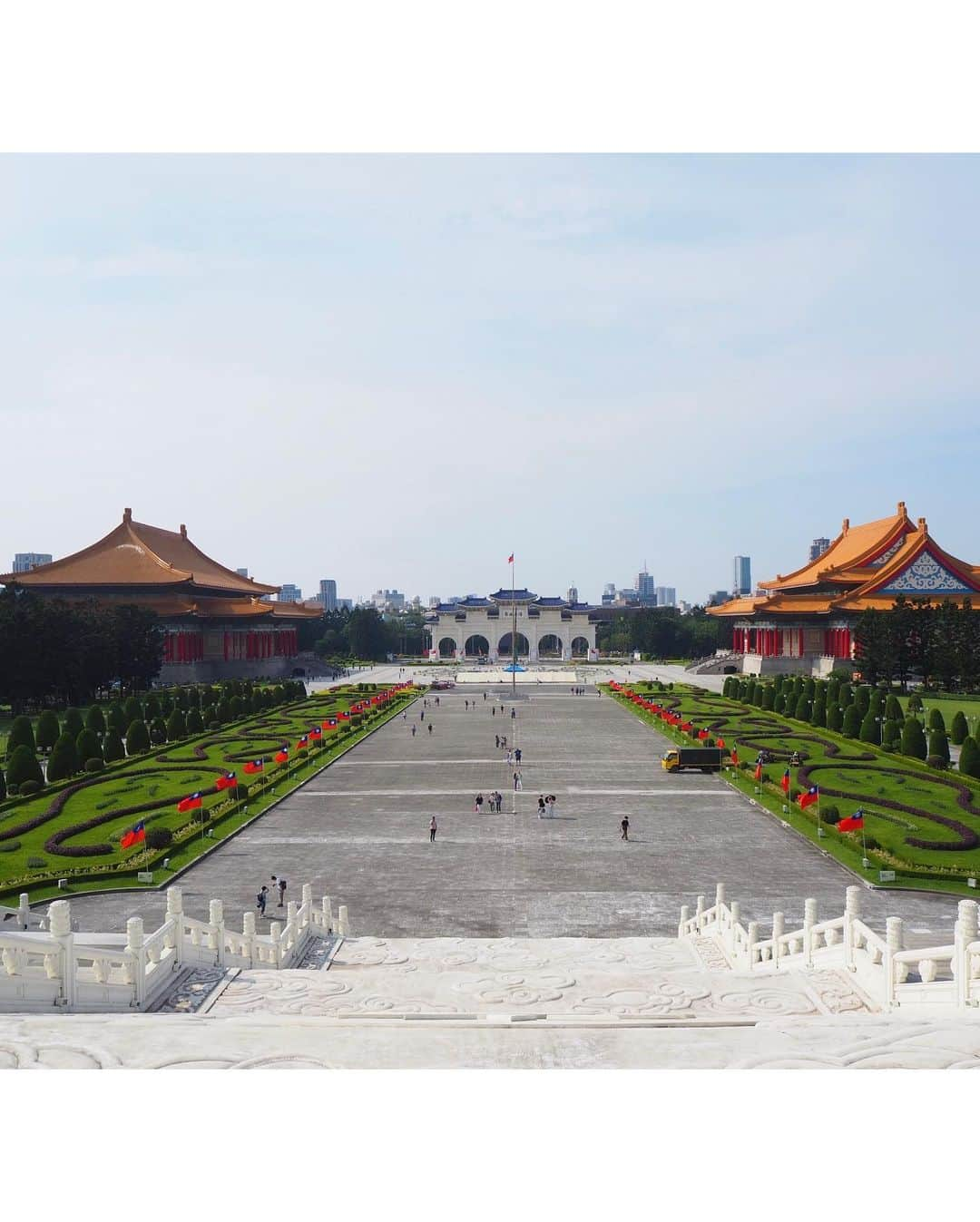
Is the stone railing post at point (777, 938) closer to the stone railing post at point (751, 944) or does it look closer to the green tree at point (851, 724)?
A: the stone railing post at point (751, 944)

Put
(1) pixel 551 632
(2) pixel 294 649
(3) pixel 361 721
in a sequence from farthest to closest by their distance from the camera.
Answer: (1) pixel 551 632 < (2) pixel 294 649 < (3) pixel 361 721

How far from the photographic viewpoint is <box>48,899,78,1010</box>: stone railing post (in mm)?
12758

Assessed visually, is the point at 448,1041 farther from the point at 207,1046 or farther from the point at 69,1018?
the point at 69,1018

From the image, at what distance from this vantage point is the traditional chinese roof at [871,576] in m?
77.2

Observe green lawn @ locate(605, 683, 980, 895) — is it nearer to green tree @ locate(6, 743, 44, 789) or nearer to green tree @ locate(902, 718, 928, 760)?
green tree @ locate(902, 718, 928, 760)

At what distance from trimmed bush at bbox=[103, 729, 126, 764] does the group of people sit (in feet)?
63.9

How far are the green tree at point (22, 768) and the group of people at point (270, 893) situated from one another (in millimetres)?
14813

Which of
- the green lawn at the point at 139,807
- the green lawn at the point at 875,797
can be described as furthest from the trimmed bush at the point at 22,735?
the green lawn at the point at 875,797

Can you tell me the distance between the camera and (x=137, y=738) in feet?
142

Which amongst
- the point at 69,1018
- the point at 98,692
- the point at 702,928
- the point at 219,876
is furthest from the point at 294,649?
the point at 69,1018

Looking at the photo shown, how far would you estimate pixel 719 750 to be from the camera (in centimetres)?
4041

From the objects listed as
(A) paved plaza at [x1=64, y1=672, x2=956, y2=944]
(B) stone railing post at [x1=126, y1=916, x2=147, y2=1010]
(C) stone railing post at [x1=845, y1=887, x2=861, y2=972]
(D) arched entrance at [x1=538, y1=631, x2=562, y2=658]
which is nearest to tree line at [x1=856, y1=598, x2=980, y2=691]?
(A) paved plaza at [x1=64, y1=672, x2=956, y2=944]

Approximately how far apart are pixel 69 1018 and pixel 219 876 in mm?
14534

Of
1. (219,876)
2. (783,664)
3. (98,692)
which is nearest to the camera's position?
(219,876)
